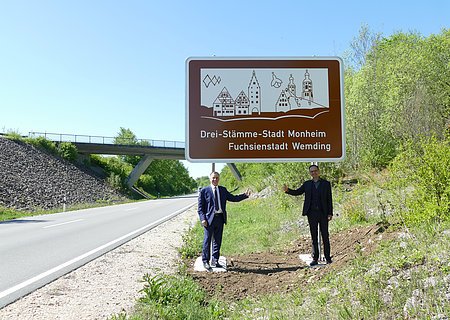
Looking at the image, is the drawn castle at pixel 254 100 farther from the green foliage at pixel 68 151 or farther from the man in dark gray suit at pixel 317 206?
the green foliage at pixel 68 151

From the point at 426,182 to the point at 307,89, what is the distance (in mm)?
3068

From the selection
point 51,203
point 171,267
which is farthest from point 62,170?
point 171,267

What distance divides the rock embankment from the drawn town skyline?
81.8 feet

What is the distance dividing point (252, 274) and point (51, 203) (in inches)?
1215

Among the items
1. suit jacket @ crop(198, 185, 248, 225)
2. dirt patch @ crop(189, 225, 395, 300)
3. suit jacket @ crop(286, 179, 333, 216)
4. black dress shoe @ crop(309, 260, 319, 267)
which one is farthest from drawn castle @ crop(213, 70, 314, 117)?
black dress shoe @ crop(309, 260, 319, 267)

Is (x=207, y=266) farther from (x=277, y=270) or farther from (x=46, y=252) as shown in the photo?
(x=46, y=252)

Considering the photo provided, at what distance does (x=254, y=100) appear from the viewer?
26.4 ft

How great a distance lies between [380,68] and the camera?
25.4 meters

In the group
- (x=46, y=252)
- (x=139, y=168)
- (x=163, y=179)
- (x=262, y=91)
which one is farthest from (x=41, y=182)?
(x=163, y=179)

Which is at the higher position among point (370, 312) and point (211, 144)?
point (211, 144)

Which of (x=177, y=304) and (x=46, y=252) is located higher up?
(x=177, y=304)

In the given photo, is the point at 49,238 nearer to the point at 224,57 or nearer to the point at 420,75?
the point at 224,57

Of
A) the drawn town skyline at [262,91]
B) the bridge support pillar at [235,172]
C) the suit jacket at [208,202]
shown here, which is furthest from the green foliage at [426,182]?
the bridge support pillar at [235,172]

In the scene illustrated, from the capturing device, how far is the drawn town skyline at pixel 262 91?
800 centimetres
